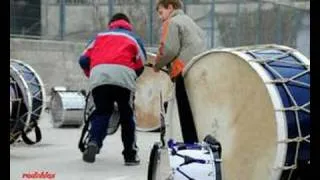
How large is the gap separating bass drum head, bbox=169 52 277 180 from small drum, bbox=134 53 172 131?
5557mm

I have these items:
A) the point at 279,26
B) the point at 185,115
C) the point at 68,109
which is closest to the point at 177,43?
the point at 185,115

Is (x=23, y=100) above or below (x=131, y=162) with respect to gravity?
above

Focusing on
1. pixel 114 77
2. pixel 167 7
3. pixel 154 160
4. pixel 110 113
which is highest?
pixel 167 7

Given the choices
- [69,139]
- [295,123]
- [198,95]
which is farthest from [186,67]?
[69,139]

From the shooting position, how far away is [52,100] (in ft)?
41.4

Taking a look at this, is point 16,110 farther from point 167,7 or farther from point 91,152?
point 167,7

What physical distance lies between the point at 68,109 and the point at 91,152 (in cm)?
412

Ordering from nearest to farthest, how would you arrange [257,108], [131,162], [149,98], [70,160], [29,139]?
[257,108] → [131,162] → [70,160] → [29,139] → [149,98]

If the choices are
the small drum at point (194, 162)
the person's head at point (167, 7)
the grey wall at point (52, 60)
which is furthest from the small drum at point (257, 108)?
the grey wall at point (52, 60)


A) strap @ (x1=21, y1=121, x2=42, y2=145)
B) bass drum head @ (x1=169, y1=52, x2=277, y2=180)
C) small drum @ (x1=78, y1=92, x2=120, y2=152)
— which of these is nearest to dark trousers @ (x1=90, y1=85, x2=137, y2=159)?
small drum @ (x1=78, y1=92, x2=120, y2=152)

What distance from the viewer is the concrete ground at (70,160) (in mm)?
7152

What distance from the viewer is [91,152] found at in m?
7.84

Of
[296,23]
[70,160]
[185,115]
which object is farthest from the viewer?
[296,23]

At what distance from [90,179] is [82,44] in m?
13.0
